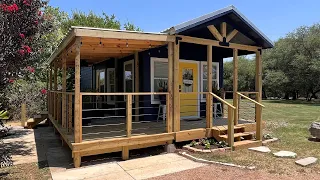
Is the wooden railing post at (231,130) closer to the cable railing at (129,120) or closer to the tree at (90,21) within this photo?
the cable railing at (129,120)

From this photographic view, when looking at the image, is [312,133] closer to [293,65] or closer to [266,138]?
[266,138]

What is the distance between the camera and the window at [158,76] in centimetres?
855

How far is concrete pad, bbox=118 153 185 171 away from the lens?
534 centimetres

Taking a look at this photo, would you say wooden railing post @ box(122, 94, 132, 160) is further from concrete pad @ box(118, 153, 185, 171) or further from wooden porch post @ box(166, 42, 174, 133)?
wooden porch post @ box(166, 42, 174, 133)

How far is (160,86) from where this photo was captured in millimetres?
8773

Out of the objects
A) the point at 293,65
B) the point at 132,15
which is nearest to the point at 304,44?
the point at 293,65

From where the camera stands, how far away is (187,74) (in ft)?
30.4

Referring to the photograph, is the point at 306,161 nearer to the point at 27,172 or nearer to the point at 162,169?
the point at 162,169

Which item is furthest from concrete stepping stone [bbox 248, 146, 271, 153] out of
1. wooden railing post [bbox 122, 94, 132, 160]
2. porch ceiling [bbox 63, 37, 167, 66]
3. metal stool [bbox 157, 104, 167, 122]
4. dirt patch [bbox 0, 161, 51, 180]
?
dirt patch [bbox 0, 161, 51, 180]

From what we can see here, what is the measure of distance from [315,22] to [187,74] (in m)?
24.6

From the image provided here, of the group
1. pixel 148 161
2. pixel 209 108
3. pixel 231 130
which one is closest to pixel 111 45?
pixel 209 108

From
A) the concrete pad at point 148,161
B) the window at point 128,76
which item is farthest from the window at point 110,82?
the concrete pad at point 148,161

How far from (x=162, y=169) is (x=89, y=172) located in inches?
55.9

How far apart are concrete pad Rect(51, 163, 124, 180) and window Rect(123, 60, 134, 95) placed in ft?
14.2
